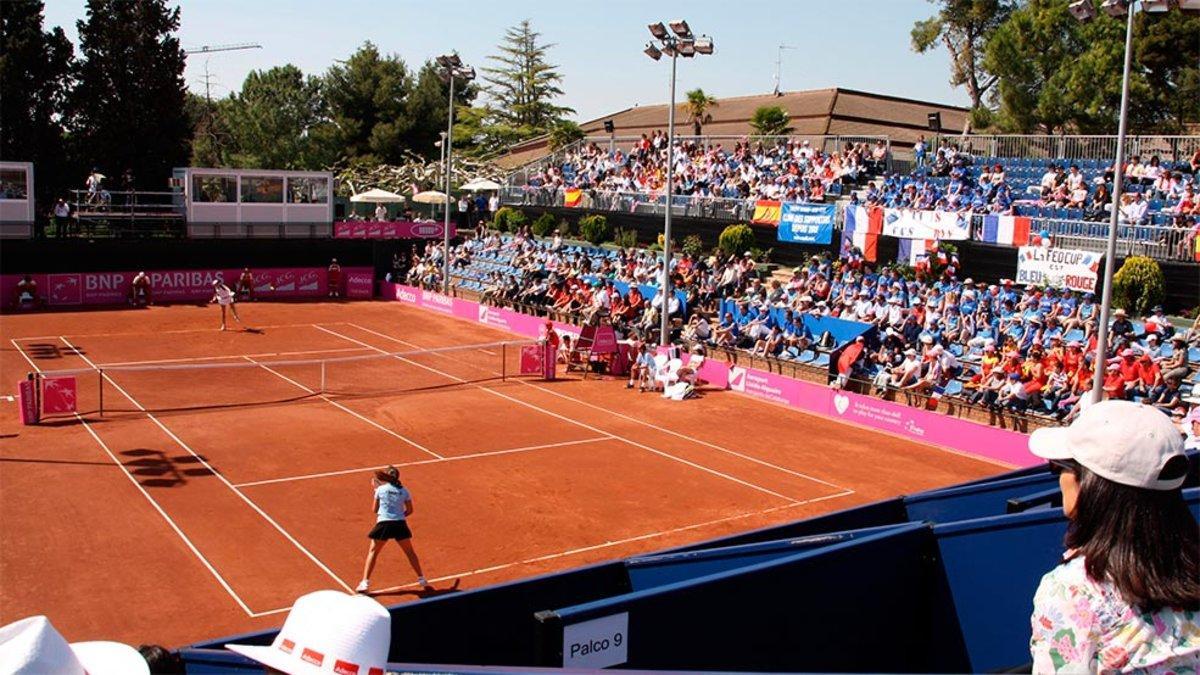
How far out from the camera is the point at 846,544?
6.21 m

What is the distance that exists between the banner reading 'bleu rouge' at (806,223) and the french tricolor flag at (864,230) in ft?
2.85

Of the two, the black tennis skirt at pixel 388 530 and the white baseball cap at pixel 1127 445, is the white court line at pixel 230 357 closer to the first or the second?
the black tennis skirt at pixel 388 530

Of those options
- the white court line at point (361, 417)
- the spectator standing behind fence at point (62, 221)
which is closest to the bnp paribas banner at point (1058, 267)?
the white court line at point (361, 417)

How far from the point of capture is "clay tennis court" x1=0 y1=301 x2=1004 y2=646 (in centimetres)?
1420

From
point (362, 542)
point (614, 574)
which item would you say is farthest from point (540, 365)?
point (614, 574)

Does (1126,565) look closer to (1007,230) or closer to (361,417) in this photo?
(361,417)

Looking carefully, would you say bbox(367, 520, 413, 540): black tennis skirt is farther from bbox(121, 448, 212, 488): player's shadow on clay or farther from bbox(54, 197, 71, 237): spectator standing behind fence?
bbox(54, 197, 71, 237): spectator standing behind fence

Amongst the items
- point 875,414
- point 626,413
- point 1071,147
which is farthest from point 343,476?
point 1071,147

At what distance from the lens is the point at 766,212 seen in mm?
38750

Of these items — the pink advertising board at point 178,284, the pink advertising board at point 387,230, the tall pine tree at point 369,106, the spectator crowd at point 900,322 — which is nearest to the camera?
the spectator crowd at point 900,322

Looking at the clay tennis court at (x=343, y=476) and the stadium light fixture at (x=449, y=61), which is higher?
the stadium light fixture at (x=449, y=61)

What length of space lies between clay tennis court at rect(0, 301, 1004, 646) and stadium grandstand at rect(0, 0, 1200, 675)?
4.0 inches

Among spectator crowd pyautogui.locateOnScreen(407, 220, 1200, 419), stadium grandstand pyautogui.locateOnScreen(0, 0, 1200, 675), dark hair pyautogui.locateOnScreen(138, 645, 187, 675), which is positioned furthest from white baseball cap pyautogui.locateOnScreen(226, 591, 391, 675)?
spectator crowd pyautogui.locateOnScreen(407, 220, 1200, 419)

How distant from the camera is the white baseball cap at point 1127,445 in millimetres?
3045
